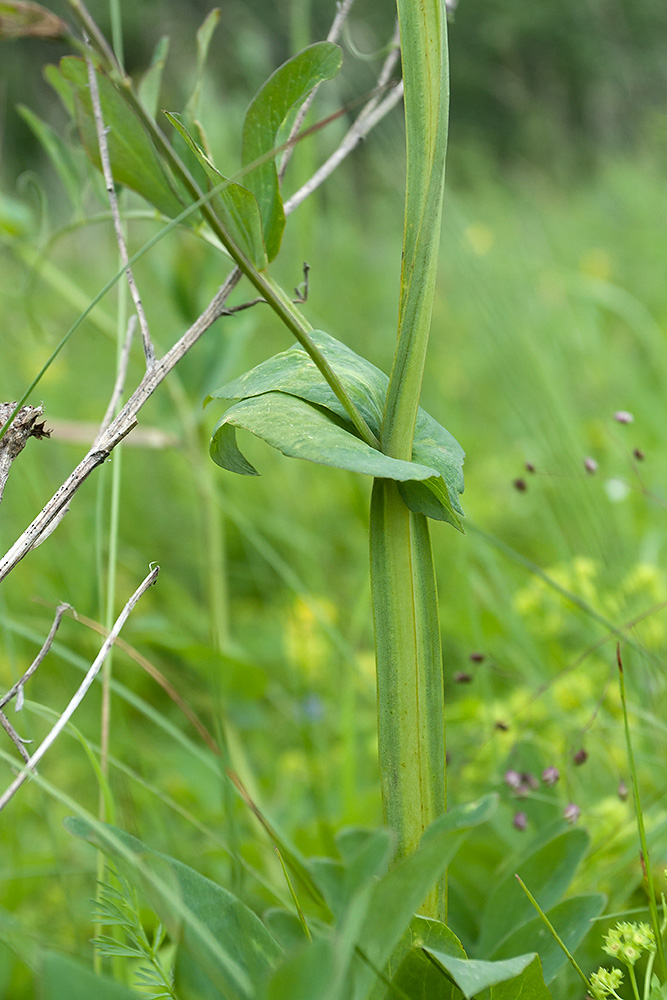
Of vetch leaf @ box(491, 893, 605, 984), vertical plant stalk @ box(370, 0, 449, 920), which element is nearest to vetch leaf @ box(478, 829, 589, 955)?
vetch leaf @ box(491, 893, 605, 984)

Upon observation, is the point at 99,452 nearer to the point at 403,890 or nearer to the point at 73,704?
the point at 73,704

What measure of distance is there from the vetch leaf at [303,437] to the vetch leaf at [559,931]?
0.23 metres

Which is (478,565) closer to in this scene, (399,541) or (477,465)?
(477,465)

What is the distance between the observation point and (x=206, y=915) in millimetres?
318

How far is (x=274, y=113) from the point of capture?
0.34m

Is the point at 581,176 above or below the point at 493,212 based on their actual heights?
above

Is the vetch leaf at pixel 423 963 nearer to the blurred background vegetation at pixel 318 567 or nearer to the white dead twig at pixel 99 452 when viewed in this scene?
the blurred background vegetation at pixel 318 567

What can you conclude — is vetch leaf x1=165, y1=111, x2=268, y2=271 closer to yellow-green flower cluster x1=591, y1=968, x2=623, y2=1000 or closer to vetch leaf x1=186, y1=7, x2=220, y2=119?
vetch leaf x1=186, y1=7, x2=220, y2=119

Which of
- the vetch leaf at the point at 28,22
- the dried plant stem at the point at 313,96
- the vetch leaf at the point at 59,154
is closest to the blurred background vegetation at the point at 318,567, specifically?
the vetch leaf at the point at 59,154

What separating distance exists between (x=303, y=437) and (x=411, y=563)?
0.23 feet

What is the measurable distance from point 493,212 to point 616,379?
2.02 meters

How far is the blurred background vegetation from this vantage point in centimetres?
58

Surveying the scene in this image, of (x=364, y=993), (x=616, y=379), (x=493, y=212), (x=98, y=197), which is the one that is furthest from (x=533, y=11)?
(x=364, y=993)

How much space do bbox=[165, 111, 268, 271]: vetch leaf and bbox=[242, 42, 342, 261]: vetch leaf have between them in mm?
11
